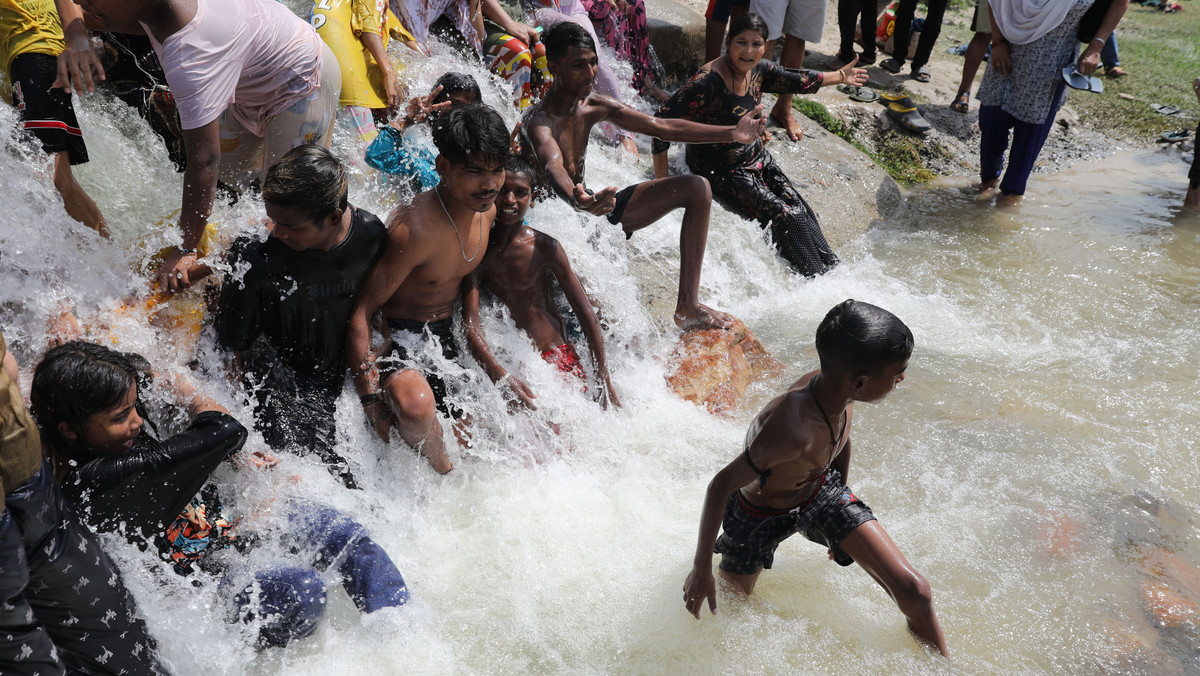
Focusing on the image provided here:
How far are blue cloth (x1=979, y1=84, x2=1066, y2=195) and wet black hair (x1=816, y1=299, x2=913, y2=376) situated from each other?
17.5ft

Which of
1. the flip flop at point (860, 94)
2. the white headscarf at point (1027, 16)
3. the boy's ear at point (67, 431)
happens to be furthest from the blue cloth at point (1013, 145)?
the boy's ear at point (67, 431)

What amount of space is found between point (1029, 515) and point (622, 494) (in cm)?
167

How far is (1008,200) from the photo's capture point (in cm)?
707

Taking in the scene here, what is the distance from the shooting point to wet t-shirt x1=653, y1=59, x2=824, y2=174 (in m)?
5.42

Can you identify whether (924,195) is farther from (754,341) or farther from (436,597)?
Result: (436,597)

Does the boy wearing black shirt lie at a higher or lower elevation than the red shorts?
higher

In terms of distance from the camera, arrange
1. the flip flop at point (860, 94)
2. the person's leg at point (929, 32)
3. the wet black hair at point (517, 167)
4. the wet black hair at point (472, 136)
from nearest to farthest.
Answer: the wet black hair at point (472, 136) < the wet black hair at point (517, 167) < the flip flop at point (860, 94) < the person's leg at point (929, 32)

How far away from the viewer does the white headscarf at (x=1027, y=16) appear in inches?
256

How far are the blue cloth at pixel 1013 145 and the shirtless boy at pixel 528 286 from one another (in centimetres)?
481

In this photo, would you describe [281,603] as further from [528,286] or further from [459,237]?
[528,286]

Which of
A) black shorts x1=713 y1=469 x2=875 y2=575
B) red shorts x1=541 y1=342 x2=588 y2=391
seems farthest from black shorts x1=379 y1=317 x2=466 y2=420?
black shorts x1=713 y1=469 x2=875 y2=575

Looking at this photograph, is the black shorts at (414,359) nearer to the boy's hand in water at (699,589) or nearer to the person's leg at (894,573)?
the boy's hand in water at (699,589)

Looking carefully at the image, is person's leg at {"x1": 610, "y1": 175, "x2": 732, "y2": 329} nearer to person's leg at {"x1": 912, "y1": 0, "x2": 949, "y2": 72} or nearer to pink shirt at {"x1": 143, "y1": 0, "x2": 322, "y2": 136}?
pink shirt at {"x1": 143, "y1": 0, "x2": 322, "y2": 136}

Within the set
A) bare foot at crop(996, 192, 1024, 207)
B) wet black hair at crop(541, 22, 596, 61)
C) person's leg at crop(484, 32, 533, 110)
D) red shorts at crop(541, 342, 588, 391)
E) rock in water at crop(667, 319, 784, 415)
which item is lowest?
bare foot at crop(996, 192, 1024, 207)
